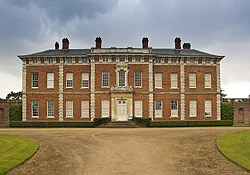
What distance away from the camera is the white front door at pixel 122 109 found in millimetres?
33156

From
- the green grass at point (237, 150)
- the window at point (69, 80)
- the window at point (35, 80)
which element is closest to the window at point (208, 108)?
the window at point (69, 80)

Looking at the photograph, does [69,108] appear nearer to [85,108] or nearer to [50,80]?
[85,108]

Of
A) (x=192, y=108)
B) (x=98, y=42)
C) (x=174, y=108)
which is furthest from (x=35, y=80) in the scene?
(x=192, y=108)

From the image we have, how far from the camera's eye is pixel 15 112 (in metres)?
34.6

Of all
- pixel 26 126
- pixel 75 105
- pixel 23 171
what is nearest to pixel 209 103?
pixel 75 105

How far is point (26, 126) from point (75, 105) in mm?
7990

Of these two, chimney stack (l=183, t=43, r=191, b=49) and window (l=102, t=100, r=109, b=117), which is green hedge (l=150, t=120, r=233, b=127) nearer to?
window (l=102, t=100, r=109, b=117)

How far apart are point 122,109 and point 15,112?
14.5 metres

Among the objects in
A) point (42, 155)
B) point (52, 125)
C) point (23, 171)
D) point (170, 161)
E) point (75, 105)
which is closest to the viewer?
point (23, 171)

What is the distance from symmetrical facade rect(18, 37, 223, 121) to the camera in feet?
110

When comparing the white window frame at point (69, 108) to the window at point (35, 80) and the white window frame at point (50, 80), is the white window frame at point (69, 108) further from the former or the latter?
the window at point (35, 80)

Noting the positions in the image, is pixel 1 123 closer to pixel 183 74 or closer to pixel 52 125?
pixel 52 125

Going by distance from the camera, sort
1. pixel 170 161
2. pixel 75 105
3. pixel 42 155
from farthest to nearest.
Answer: pixel 75 105 → pixel 42 155 → pixel 170 161

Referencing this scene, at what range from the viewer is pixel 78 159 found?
34.2ft
